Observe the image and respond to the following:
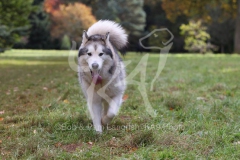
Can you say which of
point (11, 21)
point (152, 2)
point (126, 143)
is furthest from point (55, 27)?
point (126, 143)

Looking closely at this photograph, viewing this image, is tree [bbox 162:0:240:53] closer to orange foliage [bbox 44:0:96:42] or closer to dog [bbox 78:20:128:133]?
orange foliage [bbox 44:0:96:42]

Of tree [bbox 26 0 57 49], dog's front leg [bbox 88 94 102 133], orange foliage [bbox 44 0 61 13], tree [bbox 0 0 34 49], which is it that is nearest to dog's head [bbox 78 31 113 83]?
dog's front leg [bbox 88 94 102 133]

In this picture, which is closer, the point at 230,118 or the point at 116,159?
the point at 116,159

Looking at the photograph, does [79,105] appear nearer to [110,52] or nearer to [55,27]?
[110,52]

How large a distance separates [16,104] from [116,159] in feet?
9.30

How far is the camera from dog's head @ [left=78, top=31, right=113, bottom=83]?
10.6 feet

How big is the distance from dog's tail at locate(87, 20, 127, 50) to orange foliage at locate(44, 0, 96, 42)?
2173 centimetres

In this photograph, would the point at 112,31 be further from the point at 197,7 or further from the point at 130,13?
the point at 130,13

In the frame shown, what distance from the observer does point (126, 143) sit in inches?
115

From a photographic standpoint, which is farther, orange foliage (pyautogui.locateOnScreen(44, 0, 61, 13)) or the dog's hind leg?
orange foliage (pyautogui.locateOnScreen(44, 0, 61, 13))

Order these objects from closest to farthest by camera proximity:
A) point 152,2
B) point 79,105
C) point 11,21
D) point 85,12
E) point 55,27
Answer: point 79,105
point 11,21
point 85,12
point 55,27
point 152,2

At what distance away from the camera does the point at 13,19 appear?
1435 centimetres

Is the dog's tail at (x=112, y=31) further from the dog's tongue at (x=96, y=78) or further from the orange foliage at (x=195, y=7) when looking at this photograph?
the orange foliage at (x=195, y=7)

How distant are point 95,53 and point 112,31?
2.83 feet
